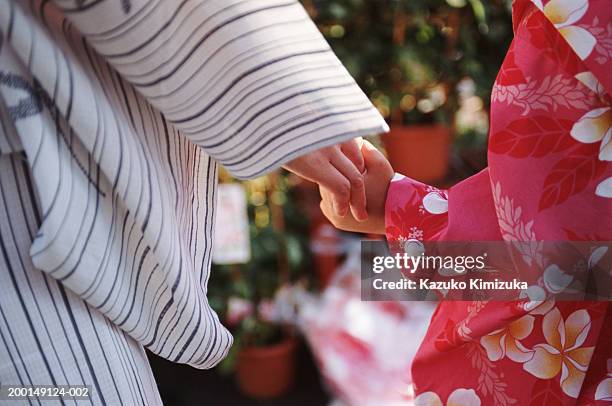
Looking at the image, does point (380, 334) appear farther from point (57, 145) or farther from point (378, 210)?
point (57, 145)

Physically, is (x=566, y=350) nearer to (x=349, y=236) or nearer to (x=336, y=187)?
(x=336, y=187)

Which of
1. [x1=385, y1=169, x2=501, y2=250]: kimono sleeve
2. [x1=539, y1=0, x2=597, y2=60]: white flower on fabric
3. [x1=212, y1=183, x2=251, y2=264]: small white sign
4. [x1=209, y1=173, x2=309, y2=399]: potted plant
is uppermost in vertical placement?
[x1=539, y1=0, x2=597, y2=60]: white flower on fabric

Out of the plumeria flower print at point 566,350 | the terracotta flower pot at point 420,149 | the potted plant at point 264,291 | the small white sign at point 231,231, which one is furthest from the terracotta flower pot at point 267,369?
the plumeria flower print at point 566,350

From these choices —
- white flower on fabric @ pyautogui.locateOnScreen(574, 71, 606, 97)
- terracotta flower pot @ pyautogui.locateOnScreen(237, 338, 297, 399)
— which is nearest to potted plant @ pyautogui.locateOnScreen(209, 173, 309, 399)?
terracotta flower pot @ pyautogui.locateOnScreen(237, 338, 297, 399)

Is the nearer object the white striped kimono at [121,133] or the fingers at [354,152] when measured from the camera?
the white striped kimono at [121,133]

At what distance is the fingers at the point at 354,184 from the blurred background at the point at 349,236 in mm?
802

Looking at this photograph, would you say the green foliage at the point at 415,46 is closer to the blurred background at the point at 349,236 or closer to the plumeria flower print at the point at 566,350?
the blurred background at the point at 349,236

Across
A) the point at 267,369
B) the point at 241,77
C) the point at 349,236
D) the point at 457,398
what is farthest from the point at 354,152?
the point at 267,369

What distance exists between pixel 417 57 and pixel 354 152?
1048mm

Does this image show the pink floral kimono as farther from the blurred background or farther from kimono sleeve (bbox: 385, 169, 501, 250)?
the blurred background

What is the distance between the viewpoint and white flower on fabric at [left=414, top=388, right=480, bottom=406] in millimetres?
721

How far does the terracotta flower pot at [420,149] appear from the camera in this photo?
1744mm

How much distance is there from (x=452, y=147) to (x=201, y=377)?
1.12 m

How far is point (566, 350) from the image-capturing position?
655mm
